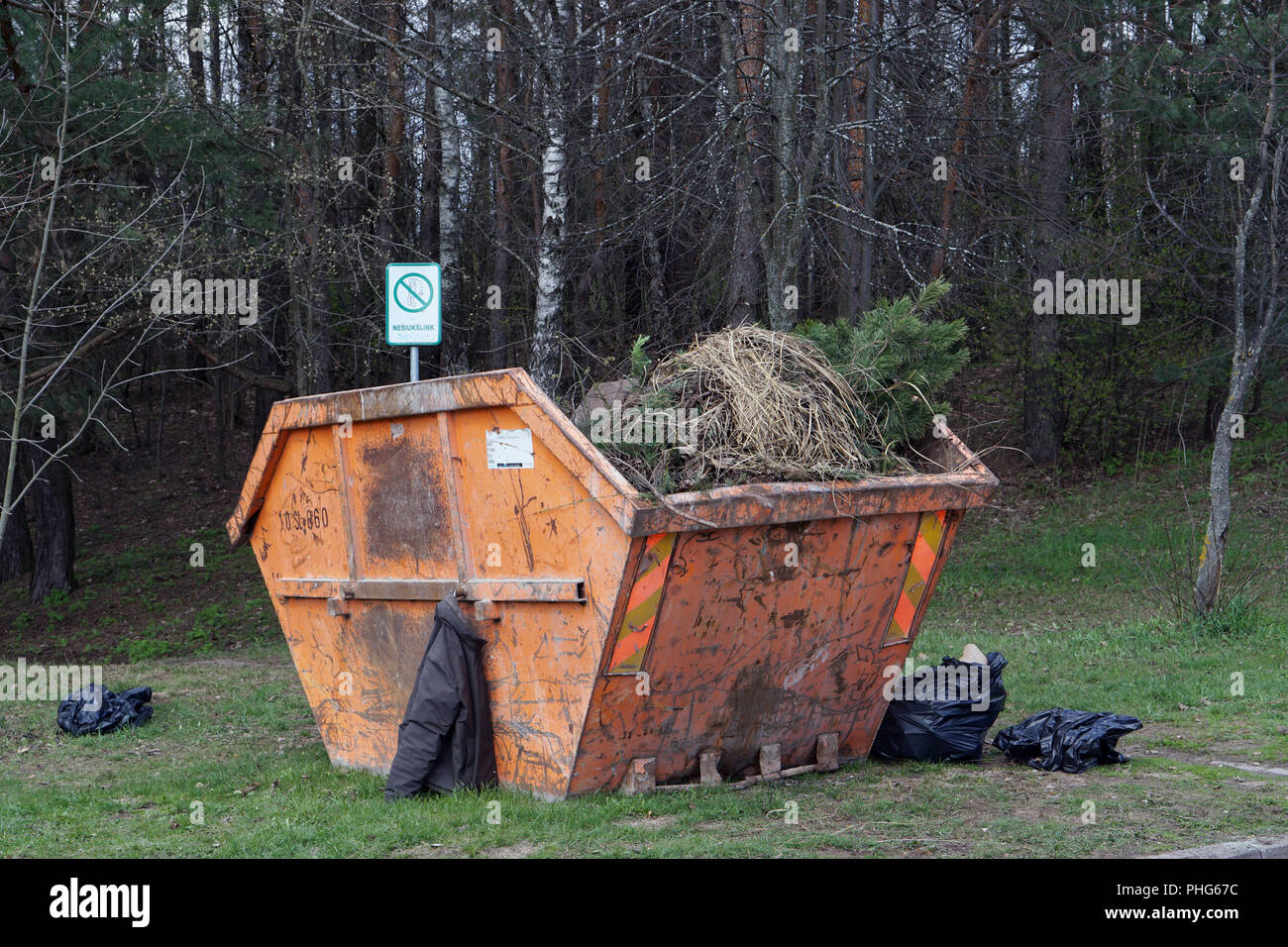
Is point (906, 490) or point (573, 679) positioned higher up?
point (906, 490)

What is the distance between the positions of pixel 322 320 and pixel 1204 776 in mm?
10436

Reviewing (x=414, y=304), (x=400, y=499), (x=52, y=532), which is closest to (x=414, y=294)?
(x=414, y=304)

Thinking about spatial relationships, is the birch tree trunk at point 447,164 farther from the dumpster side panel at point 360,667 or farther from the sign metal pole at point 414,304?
the dumpster side panel at point 360,667

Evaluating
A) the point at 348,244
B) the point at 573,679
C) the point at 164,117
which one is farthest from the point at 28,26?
the point at 573,679

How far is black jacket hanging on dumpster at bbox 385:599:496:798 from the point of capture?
5.05 meters

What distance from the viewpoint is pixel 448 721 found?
5.07 metres

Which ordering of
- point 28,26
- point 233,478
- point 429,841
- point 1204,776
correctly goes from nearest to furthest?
point 429,841 < point 1204,776 < point 28,26 < point 233,478

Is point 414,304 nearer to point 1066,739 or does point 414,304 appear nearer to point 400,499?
point 400,499

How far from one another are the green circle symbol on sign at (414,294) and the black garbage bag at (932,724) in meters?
3.09

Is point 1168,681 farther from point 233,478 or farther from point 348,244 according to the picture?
point 233,478

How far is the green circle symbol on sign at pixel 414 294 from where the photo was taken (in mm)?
6141

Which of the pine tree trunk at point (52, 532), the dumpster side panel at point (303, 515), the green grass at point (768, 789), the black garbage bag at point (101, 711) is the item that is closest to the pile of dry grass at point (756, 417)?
the green grass at point (768, 789)

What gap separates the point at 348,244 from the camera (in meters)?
13.1

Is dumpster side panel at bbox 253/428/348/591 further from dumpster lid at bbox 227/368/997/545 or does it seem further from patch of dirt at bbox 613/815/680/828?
patch of dirt at bbox 613/815/680/828
